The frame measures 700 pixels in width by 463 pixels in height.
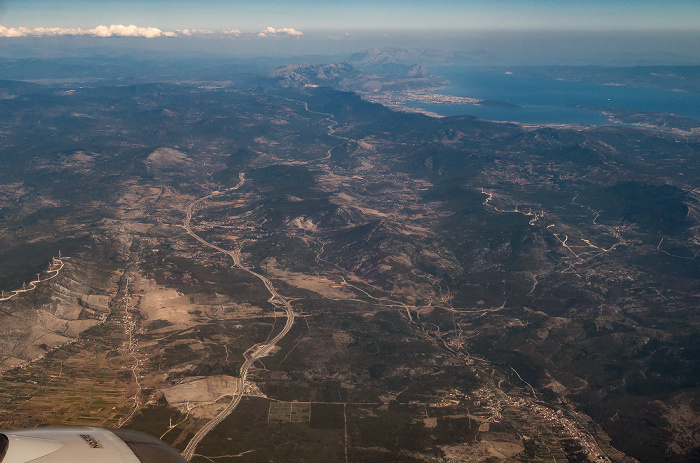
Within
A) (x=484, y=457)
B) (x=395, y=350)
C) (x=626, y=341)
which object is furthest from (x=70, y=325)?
(x=626, y=341)

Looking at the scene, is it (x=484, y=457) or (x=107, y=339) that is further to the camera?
(x=107, y=339)

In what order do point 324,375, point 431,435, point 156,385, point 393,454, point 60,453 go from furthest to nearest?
point 324,375 < point 156,385 < point 431,435 < point 393,454 < point 60,453

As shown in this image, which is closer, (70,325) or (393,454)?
(393,454)

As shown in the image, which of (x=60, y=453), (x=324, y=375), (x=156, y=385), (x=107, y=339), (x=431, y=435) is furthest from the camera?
(x=107, y=339)

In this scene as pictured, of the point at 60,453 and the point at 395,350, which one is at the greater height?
the point at 60,453

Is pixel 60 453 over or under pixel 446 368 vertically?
over

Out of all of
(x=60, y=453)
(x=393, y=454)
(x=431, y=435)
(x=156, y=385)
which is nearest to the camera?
(x=60, y=453)

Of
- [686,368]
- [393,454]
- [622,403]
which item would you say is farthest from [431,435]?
[686,368]

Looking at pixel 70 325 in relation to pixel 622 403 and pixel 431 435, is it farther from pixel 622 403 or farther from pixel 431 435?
pixel 622 403

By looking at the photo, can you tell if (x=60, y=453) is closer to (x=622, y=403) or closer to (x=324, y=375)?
(x=324, y=375)
